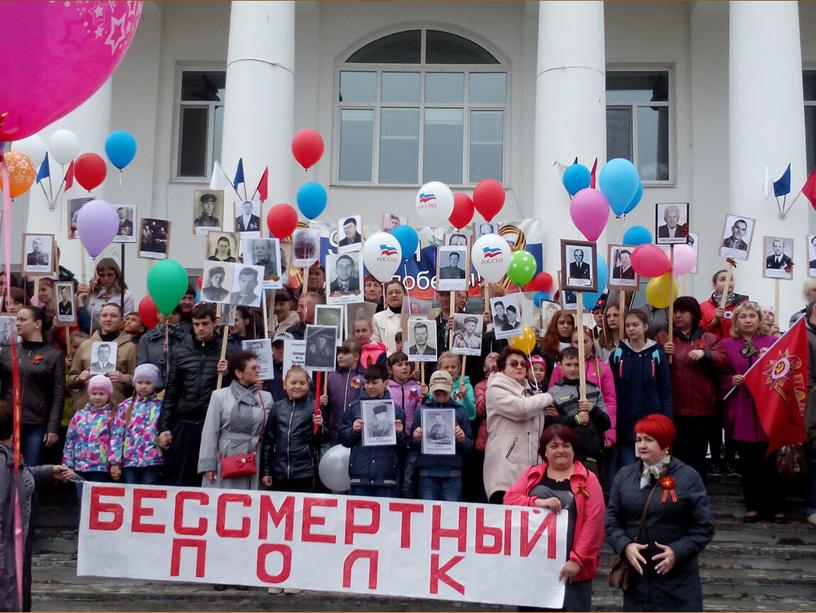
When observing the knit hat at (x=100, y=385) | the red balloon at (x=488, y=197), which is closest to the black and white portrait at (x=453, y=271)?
the red balloon at (x=488, y=197)

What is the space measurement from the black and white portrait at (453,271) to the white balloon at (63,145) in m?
4.99

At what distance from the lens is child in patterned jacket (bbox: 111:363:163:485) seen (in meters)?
8.70

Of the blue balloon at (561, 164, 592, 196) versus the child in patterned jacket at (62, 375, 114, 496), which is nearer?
the child in patterned jacket at (62, 375, 114, 496)

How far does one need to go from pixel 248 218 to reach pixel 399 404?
2619 millimetres

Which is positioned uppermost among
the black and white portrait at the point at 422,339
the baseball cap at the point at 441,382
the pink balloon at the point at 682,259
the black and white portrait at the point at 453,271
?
the pink balloon at the point at 682,259

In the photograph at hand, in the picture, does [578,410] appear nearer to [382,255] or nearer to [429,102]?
Answer: [382,255]

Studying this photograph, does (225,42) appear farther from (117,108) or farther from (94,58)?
(94,58)

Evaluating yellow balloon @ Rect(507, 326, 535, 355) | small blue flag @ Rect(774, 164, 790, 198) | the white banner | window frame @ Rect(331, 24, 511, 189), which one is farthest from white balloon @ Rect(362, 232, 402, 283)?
window frame @ Rect(331, 24, 511, 189)

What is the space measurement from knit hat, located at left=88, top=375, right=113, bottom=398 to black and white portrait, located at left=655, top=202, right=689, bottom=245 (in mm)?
4886

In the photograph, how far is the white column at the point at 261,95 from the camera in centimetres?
1433

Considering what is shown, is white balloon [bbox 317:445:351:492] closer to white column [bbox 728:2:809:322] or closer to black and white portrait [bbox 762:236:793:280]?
black and white portrait [bbox 762:236:793:280]

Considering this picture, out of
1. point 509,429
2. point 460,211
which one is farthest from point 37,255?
point 509,429

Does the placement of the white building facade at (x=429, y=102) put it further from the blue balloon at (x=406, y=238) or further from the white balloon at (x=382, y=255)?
the white balloon at (x=382, y=255)

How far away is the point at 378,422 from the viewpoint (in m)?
8.09
